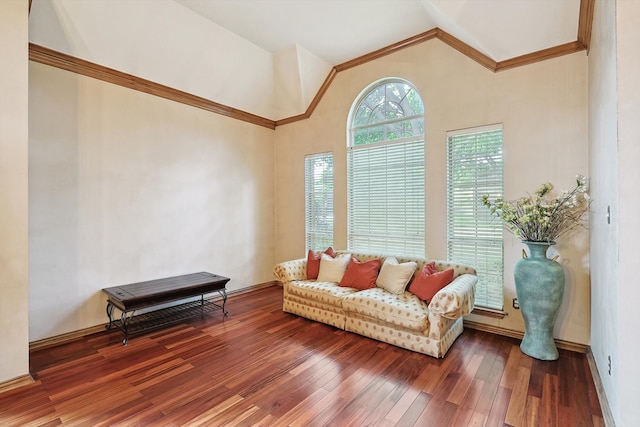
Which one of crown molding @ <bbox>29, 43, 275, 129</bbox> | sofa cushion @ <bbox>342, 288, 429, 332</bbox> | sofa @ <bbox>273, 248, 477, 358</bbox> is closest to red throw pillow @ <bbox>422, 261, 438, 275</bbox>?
sofa @ <bbox>273, 248, 477, 358</bbox>

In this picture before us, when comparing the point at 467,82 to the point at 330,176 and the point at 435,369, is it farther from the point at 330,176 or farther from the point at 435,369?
the point at 435,369

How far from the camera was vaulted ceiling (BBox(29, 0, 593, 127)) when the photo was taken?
2869mm

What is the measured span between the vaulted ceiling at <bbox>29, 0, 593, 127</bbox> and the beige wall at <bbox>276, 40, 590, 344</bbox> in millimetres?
174

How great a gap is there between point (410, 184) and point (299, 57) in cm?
243

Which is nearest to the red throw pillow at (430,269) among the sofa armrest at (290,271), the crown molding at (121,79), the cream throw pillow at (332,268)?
the cream throw pillow at (332,268)

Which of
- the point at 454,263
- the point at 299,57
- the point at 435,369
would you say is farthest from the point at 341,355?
the point at 299,57

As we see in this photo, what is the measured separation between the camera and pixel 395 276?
349 cm

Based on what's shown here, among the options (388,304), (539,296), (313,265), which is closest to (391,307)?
(388,304)

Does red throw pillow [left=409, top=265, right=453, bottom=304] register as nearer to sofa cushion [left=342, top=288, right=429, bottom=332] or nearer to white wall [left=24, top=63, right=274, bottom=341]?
sofa cushion [left=342, top=288, right=429, bottom=332]

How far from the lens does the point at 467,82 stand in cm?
352

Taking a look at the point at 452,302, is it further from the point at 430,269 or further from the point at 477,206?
the point at 477,206

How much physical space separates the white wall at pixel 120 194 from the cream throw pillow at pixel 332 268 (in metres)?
1.59

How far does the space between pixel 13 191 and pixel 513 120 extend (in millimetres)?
4600

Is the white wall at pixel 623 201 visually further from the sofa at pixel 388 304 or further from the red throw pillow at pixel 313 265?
the red throw pillow at pixel 313 265
